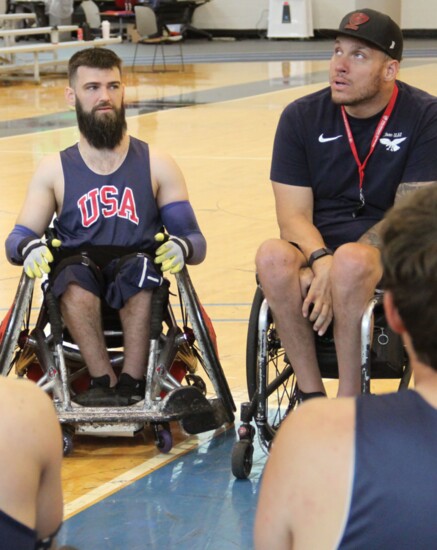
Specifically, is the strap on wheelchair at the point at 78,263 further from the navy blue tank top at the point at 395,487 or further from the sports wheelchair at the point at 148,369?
the navy blue tank top at the point at 395,487

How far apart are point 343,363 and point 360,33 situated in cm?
101

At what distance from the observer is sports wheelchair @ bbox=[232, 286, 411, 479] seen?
296cm

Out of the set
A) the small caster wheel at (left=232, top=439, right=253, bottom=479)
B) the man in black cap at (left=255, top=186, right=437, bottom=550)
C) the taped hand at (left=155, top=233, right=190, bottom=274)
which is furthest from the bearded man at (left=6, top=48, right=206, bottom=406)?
the man in black cap at (left=255, top=186, right=437, bottom=550)

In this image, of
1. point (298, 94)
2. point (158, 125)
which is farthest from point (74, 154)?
point (298, 94)

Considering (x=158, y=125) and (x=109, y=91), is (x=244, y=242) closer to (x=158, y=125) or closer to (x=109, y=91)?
(x=109, y=91)

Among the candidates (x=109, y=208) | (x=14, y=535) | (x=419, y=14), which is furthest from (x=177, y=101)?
(x=14, y=535)

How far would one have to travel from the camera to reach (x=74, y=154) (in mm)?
3580

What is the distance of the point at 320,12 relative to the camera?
19406 mm

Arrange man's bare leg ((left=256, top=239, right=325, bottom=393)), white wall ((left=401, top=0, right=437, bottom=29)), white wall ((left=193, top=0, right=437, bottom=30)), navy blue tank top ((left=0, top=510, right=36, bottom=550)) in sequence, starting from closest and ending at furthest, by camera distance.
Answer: navy blue tank top ((left=0, top=510, right=36, bottom=550))
man's bare leg ((left=256, top=239, right=325, bottom=393))
white wall ((left=193, top=0, right=437, bottom=30))
white wall ((left=401, top=0, right=437, bottom=29))

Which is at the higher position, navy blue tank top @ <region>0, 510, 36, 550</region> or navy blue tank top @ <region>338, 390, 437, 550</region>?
Answer: navy blue tank top @ <region>338, 390, 437, 550</region>

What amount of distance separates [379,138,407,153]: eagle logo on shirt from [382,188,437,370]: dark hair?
199 centimetres

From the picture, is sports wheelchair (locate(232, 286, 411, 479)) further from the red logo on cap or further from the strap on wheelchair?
the red logo on cap

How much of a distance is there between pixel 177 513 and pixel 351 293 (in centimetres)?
72

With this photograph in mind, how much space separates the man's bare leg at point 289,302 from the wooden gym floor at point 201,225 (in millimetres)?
342
